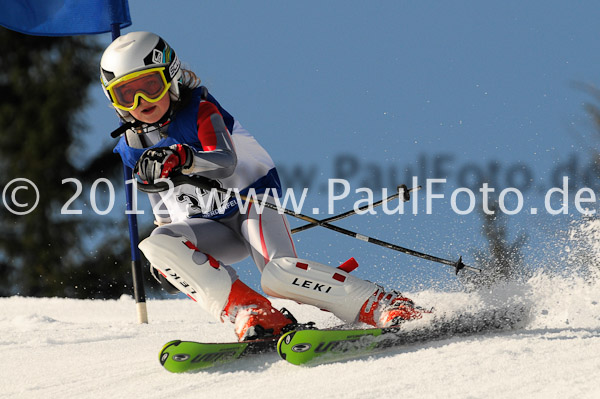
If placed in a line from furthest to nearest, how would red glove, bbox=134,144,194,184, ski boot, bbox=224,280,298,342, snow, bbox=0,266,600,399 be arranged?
1. ski boot, bbox=224,280,298,342
2. red glove, bbox=134,144,194,184
3. snow, bbox=0,266,600,399

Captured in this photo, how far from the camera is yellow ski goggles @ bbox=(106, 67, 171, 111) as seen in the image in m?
3.32

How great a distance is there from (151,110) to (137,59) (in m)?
0.24

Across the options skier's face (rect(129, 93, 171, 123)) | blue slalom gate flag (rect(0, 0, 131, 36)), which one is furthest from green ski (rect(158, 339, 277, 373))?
blue slalom gate flag (rect(0, 0, 131, 36))

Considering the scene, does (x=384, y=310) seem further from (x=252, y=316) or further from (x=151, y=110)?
(x=151, y=110)

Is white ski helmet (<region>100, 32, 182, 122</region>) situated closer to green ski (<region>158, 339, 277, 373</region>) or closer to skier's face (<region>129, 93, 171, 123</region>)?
skier's face (<region>129, 93, 171, 123</region>)

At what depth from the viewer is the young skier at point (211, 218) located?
3203 mm

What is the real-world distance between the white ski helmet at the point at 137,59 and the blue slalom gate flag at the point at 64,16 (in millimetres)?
3193

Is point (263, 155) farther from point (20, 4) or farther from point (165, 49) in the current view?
point (20, 4)

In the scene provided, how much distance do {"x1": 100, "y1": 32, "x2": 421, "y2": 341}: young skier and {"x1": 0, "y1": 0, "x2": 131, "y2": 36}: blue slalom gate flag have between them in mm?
3231

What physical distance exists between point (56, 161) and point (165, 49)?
10997 millimetres

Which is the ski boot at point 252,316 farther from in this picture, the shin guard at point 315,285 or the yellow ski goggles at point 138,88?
the yellow ski goggles at point 138,88

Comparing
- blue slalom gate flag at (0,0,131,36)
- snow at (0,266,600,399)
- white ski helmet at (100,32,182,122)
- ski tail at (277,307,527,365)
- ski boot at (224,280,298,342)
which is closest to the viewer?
snow at (0,266,600,399)

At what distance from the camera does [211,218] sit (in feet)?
11.8

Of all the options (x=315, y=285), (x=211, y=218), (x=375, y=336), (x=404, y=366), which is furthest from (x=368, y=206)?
(x=404, y=366)
